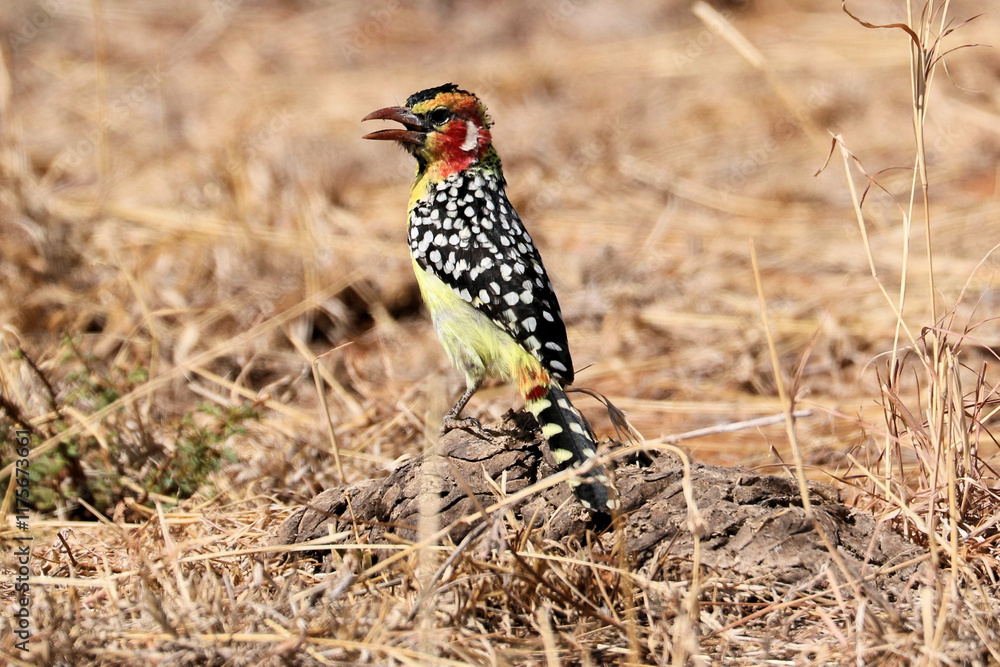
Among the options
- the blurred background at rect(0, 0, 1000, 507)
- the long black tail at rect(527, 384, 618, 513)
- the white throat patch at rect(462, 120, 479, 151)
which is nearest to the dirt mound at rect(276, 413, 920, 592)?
the long black tail at rect(527, 384, 618, 513)

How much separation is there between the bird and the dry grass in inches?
13.3

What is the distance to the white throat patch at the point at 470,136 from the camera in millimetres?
4129

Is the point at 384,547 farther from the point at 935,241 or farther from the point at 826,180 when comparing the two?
the point at 826,180

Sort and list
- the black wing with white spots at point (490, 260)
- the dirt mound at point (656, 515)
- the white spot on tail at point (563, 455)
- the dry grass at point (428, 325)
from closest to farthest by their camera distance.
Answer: the dry grass at point (428, 325)
the dirt mound at point (656, 515)
the white spot on tail at point (563, 455)
the black wing with white spots at point (490, 260)

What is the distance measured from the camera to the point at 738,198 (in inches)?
302

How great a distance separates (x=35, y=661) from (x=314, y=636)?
703 millimetres

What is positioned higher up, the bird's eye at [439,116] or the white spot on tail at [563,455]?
the bird's eye at [439,116]

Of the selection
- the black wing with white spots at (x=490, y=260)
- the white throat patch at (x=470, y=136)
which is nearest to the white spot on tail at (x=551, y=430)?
the black wing with white spots at (x=490, y=260)

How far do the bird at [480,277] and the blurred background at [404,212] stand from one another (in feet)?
1.27

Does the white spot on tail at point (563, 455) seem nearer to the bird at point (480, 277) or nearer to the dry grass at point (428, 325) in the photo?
the bird at point (480, 277)

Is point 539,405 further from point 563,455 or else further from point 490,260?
point 490,260

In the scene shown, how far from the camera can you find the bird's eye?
410 centimetres

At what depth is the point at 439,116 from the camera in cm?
411

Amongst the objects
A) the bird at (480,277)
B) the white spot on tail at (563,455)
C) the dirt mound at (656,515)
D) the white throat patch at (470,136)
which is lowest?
the dirt mound at (656,515)
